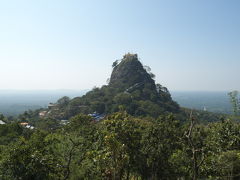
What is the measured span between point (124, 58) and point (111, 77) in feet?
30.4

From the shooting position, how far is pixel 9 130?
34.1 metres

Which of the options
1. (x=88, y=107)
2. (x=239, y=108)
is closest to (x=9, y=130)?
(x=239, y=108)

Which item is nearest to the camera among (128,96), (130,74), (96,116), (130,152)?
(130,152)

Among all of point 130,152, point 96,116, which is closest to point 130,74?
point 96,116

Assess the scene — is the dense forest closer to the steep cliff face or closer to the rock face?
the steep cliff face

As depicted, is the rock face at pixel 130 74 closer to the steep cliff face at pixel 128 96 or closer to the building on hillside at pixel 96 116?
the steep cliff face at pixel 128 96

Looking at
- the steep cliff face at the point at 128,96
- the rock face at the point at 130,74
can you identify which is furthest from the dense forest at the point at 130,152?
the rock face at the point at 130,74

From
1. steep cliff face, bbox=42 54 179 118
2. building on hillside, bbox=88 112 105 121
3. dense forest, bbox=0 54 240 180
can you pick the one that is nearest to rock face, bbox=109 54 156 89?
steep cliff face, bbox=42 54 179 118

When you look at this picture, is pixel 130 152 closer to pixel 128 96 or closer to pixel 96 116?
pixel 96 116

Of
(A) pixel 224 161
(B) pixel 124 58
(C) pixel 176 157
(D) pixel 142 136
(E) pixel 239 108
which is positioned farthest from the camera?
(B) pixel 124 58

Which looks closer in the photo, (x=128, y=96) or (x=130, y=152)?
(x=130, y=152)

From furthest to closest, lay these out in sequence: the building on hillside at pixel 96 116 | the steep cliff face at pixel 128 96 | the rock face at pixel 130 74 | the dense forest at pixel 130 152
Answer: the rock face at pixel 130 74 < the steep cliff face at pixel 128 96 < the building on hillside at pixel 96 116 < the dense forest at pixel 130 152

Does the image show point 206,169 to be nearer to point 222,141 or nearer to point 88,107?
point 222,141

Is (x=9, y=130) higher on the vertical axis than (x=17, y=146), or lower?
lower
